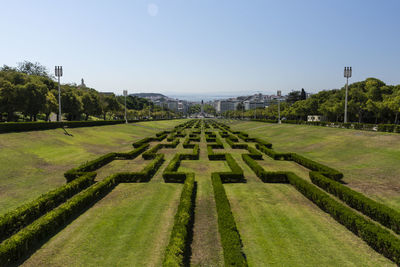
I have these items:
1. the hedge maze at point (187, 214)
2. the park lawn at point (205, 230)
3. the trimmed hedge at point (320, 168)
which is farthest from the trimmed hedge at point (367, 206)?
the park lawn at point (205, 230)

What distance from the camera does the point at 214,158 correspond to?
76.2 feet

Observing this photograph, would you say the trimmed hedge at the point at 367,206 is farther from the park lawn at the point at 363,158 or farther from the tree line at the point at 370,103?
the tree line at the point at 370,103

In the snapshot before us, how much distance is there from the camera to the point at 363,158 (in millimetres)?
22156

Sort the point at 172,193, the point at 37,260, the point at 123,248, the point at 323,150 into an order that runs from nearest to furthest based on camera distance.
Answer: the point at 37,260 → the point at 123,248 → the point at 172,193 → the point at 323,150

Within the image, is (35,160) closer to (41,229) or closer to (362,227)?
(41,229)

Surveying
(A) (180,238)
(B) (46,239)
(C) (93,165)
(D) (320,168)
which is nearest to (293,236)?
(A) (180,238)

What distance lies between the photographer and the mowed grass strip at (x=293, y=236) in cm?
751

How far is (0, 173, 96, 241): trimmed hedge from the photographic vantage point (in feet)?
29.1

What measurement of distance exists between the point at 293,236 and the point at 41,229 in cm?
960

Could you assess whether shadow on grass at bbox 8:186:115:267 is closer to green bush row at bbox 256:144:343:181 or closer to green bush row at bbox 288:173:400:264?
green bush row at bbox 288:173:400:264

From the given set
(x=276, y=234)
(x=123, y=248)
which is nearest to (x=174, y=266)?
(x=123, y=248)

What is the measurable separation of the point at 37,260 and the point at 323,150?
29119 millimetres

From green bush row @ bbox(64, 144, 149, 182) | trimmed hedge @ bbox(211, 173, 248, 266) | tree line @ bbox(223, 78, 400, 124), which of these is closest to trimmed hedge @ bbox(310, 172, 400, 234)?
trimmed hedge @ bbox(211, 173, 248, 266)

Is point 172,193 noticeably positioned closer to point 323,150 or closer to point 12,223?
point 12,223
